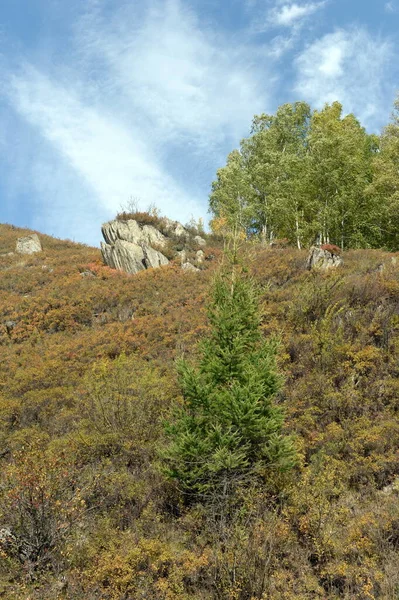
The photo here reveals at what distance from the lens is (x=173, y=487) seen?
8234 millimetres

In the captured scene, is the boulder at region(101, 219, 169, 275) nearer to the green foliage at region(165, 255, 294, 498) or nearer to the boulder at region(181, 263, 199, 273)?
the boulder at region(181, 263, 199, 273)

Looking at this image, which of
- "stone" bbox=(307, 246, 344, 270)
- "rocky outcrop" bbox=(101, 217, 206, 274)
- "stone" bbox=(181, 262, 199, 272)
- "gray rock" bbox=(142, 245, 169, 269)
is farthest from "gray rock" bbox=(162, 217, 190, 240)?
"stone" bbox=(307, 246, 344, 270)


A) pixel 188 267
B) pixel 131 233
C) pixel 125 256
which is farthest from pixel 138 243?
pixel 188 267

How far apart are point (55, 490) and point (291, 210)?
24.4 meters

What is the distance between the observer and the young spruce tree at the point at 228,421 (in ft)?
24.1

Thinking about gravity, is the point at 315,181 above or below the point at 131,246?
above

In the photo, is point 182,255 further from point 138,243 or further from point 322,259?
point 322,259

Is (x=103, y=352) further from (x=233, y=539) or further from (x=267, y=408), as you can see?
(x=233, y=539)

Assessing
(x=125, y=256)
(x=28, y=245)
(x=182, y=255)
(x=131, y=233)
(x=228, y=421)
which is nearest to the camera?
(x=228, y=421)

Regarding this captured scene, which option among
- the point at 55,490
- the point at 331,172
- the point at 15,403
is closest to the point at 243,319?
the point at 55,490

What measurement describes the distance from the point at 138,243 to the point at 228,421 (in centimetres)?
2197

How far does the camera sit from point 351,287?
47.4ft

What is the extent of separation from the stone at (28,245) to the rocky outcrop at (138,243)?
9430 mm

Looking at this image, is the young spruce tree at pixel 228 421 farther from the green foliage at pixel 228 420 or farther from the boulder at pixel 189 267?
the boulder at pixel 189 267
